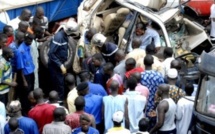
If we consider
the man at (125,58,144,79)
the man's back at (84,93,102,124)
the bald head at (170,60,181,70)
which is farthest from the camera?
the bald head at (170,60,181,70)

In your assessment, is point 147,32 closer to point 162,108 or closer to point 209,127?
point 162,108

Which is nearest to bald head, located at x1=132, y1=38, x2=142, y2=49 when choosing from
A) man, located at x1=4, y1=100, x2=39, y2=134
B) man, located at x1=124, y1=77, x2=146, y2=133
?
man, located at x1=124, y1=77, x2=146, y2=133

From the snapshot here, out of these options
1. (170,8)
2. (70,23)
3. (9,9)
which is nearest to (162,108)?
(70,23)

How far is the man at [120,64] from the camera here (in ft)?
44.0

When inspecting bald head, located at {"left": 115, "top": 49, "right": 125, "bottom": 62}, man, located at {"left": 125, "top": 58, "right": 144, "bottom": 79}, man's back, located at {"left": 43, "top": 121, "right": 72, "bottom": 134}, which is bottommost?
man's back, located at {"left": 43, "top": 121, "right": 72, "bottom": 134}

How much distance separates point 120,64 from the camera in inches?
533

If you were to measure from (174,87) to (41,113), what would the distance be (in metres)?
2.28

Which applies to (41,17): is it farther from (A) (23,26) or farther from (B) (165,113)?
(B) (165,113)

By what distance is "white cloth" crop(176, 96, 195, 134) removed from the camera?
1191cm

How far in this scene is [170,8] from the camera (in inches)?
612

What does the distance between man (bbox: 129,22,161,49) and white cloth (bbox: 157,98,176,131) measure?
10.1ft

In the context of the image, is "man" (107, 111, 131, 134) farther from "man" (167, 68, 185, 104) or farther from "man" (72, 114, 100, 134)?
"man" (167, 68, 185, 104)

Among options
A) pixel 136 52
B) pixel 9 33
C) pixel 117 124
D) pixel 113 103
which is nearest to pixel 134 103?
pixel 113 103

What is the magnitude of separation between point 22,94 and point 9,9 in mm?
2608
